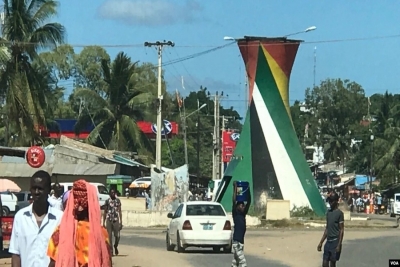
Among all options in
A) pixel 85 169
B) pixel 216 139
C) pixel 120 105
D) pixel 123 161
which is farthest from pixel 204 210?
pixel 216 139

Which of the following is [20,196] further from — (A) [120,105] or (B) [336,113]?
(B) [336,113]

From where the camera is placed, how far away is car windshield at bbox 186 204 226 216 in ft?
80.4

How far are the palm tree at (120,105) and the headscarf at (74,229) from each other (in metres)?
48.5

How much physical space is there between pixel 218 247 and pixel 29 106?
1601 centimetres

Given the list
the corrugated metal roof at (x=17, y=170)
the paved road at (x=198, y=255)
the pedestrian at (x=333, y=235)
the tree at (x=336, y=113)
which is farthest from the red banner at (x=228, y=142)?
the pedestrian at (x=333, y=235)

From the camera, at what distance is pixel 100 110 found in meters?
55.7

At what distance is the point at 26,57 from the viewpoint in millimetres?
39031

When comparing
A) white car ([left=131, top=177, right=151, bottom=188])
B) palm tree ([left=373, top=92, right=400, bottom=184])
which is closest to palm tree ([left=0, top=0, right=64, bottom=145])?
white car ([left=131, top=177, right=151, bottom=188])

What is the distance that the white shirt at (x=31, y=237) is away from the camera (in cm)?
705

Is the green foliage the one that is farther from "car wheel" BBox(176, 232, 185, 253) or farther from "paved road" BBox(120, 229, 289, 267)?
"car wheel" BBox(176, 232, 185, 253)

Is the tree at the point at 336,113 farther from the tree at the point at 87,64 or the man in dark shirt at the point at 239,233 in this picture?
the man in dark shirt at the point at 239,233

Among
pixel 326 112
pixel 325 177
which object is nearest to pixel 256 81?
pixel 326 112

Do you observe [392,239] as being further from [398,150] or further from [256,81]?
[398,150]

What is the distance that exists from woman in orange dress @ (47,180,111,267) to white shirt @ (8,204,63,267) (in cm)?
23
